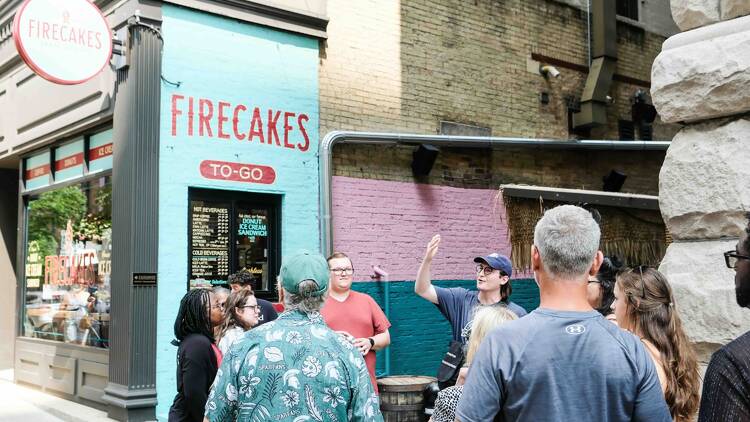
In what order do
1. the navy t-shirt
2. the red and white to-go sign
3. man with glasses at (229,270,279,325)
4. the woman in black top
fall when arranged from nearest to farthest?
the woman in black top, the navy t-shirt, man with glasses at (229,270,279,325), the red and white to-go sign

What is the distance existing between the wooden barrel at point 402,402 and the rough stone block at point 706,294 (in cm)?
334

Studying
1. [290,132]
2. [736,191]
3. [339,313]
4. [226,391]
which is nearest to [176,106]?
[290,132]

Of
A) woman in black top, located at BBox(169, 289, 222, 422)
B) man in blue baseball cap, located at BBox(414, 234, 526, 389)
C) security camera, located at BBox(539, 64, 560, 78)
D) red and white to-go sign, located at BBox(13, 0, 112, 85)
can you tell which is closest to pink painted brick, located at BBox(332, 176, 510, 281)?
security camera, located at BBox(539, 64, 560, 78)

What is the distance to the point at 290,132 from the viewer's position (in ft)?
30.7

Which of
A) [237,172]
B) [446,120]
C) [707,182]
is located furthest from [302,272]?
[446,120]

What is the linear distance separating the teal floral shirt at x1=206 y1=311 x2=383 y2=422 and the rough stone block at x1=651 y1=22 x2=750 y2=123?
1.98m

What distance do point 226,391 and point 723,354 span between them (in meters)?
1.95

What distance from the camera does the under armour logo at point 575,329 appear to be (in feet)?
6.97

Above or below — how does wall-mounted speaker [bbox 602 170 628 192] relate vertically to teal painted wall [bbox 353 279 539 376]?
above

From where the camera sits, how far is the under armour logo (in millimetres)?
2124

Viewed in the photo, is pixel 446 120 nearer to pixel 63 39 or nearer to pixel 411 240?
pixel 411 240

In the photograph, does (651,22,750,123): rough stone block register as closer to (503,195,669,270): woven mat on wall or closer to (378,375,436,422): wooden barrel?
(378,375,436,422): wooden barrel

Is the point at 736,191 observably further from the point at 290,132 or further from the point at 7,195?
the point at 7,195

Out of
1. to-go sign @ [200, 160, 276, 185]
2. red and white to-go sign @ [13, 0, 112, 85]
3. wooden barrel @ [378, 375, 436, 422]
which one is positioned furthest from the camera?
to-go sign @ [200, 160, 276, 185]
